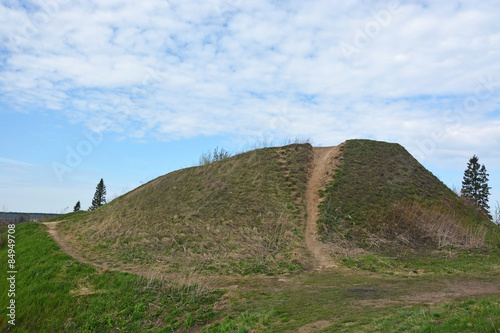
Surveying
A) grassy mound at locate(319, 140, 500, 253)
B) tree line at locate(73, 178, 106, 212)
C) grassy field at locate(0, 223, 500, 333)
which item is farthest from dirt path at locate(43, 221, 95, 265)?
tree line at locate(73, 178, 106, 212)

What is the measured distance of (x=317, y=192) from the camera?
917 inches

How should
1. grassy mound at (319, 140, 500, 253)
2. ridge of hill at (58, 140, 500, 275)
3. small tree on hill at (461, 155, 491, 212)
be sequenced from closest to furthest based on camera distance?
ridge of hill at (58, 140, 500, 275), grassy mound at (319, 140, 500, 253), small tree on hill at (461, 155, 491, 212)

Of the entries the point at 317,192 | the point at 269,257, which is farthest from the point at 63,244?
the point at 317,192

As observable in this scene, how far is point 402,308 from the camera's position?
848cm

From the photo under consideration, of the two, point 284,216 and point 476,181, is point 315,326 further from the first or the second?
point 476,181

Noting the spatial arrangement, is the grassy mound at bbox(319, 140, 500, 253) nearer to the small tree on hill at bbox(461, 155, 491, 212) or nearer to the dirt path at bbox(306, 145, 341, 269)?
the dirt path at bbox(306, 145, 341, 269)

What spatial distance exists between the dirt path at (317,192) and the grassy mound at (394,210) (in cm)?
58

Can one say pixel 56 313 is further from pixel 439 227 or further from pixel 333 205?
pixel 439 227

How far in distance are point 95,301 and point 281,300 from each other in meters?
7.48

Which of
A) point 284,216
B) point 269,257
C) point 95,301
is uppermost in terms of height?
point 284,216

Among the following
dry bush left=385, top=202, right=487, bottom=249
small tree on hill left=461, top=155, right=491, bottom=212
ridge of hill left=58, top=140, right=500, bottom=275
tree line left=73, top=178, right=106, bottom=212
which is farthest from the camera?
tree line left=73, top=178, right=106, bottom=212

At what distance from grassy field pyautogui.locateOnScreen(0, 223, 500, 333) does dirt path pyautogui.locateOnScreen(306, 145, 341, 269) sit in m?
1.44

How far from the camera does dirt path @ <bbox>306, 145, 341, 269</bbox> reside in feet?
53.7

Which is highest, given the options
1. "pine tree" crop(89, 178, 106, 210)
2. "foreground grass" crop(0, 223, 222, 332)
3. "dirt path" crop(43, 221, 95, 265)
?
"pine tree" crop(89, 178, 106, 210)
